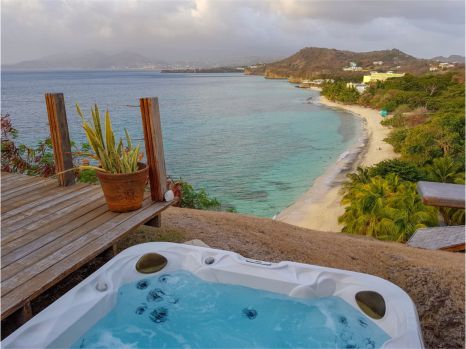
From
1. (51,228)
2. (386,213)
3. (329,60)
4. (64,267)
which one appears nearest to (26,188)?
(51,228)

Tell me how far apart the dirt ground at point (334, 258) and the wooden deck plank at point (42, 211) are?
609 mm

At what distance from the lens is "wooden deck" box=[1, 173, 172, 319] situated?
89.4 inches

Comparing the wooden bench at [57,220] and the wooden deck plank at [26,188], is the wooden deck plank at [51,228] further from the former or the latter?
the wooden deck plank at [26,188]

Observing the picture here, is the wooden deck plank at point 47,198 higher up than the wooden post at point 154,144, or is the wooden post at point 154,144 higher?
the wooden post at point 154,144

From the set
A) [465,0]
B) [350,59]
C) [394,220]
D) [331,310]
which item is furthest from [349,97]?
[350,59]

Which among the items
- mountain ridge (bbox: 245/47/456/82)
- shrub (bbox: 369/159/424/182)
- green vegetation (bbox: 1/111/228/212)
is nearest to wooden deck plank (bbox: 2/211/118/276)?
green vegetation (bbox: 1/111/228/212)

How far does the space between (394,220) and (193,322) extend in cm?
825

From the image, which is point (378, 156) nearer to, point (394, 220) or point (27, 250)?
point (394, 220)

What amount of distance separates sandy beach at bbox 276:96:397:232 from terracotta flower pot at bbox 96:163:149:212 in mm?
8710

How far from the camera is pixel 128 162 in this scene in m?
3.40

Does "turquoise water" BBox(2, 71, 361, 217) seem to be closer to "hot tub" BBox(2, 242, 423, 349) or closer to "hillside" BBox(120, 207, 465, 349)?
"hillside" BBox(120, 207, 465, 349)

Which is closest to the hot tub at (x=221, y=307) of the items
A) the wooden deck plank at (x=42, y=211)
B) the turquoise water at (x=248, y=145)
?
the wooden deck plank at (x=42, y=211)

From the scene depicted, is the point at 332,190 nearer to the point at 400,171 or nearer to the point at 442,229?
the point at 400,171

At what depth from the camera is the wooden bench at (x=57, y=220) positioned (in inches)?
90.9
